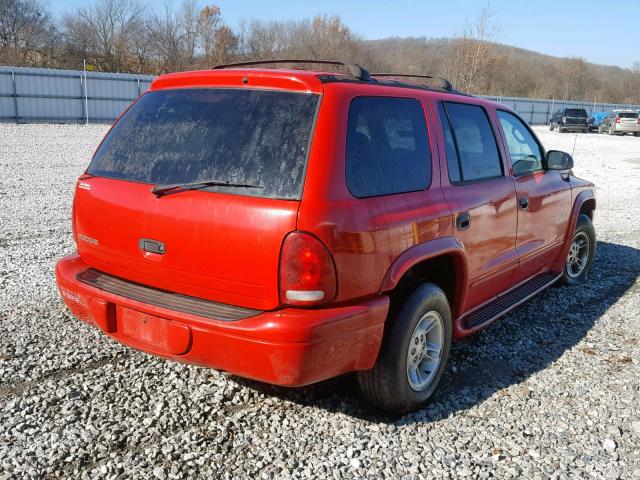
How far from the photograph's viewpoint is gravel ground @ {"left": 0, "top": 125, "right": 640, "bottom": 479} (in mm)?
2916

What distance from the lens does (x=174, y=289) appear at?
9.91ft

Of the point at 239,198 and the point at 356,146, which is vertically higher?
the point at 356,146

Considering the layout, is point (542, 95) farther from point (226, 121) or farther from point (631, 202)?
point (226, 121)

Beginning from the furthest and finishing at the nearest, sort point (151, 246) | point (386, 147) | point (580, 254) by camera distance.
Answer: point (580, 254)
point (386, 147)
point (151, 246)

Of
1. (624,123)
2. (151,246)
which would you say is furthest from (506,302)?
(624,123)

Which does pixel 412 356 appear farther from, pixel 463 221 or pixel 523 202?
pixel 523 202

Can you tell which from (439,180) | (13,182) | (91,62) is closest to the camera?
(439,180)

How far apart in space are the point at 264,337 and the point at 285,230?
19.3 inches

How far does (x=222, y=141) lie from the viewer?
9.75 feet

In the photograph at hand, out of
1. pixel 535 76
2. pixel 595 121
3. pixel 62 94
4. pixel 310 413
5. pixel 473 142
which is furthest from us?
pixel 535 76

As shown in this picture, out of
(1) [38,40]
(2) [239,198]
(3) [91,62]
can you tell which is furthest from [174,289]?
(1) [38,40]

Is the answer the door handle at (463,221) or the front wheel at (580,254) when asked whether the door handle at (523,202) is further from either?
the front wheel at (580,254)

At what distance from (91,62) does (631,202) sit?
43.2 metres

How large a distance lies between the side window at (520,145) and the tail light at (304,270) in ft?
7.77
